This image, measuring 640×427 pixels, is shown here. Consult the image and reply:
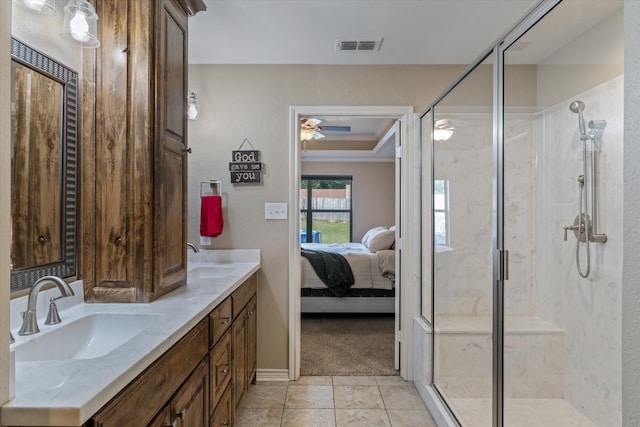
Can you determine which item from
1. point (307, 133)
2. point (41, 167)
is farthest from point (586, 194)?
point (307, 133)

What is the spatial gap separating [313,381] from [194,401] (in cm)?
150

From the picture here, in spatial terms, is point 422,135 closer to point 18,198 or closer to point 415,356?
point 415,356

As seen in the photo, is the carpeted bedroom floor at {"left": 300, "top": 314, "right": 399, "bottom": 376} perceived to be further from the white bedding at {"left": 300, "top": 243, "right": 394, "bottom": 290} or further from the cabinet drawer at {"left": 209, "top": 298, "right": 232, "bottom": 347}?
the cabinet drawer at {"left": 209, "top": 298, "right": 232, "bottom": 347}

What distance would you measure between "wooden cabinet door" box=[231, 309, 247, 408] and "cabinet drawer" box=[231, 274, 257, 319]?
0.05 metres

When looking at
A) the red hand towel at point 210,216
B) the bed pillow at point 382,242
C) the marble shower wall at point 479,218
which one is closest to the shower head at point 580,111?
the marble shower wall at point 479,218

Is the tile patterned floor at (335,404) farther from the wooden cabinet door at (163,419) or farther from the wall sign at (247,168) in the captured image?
the wall sign at (247,168)

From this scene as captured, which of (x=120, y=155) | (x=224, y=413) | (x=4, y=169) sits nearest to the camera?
(x=4, y=169)

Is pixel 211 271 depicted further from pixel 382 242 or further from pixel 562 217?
pixel 382 242

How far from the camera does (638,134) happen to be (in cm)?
74

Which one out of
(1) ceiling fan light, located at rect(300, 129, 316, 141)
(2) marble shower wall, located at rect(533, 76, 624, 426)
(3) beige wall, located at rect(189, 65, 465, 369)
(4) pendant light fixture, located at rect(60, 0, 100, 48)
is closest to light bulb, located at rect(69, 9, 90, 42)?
(4) pendant light fixture, located at rect(60, 0, 100, 48)

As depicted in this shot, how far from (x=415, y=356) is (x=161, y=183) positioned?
2.15m

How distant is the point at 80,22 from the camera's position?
1269 millimetres

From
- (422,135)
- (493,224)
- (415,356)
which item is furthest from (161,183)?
(415,356)

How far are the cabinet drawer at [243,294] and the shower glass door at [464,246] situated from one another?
129 centimetres
